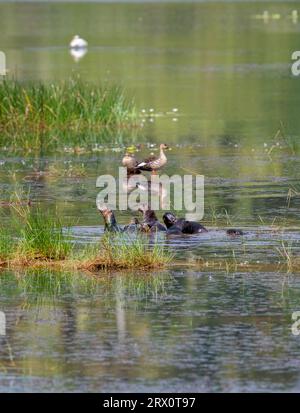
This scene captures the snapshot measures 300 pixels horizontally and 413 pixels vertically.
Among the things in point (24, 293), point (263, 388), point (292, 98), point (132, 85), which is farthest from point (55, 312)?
point (132, 85)

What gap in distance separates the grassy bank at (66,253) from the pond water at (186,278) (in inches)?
8.0

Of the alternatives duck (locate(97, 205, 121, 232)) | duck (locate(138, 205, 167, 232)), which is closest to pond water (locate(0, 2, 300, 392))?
duck (locate(97, 205, 121, 232))

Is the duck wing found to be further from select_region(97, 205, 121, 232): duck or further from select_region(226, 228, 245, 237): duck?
select_region(226, 228, 245, 237): duck

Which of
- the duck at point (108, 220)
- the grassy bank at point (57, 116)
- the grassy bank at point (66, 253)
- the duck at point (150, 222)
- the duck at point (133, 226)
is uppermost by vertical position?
the grassy bank at point (66, 253)

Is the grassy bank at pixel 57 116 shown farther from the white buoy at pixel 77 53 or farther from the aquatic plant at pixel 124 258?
the white buoy at pixel 77 53

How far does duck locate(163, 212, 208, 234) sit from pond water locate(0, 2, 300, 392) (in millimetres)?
210

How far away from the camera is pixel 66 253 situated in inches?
484

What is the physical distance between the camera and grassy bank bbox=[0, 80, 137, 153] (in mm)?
22516

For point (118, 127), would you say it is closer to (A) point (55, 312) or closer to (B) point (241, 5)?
(A) point (55, 312)

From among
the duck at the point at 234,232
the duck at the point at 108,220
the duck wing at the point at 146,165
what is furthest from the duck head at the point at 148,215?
the duck wing at the point at 146,165

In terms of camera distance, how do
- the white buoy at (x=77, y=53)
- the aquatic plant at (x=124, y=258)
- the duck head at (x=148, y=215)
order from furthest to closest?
1. the white buoy at (x=77, y=53)
2. the duck head at (x=148, y=215)
3. the aquatic plant at (x=124, y=258)

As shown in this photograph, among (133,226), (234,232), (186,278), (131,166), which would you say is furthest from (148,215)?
(131,166)

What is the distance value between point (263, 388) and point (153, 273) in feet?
10.9

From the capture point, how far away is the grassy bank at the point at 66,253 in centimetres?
1198
